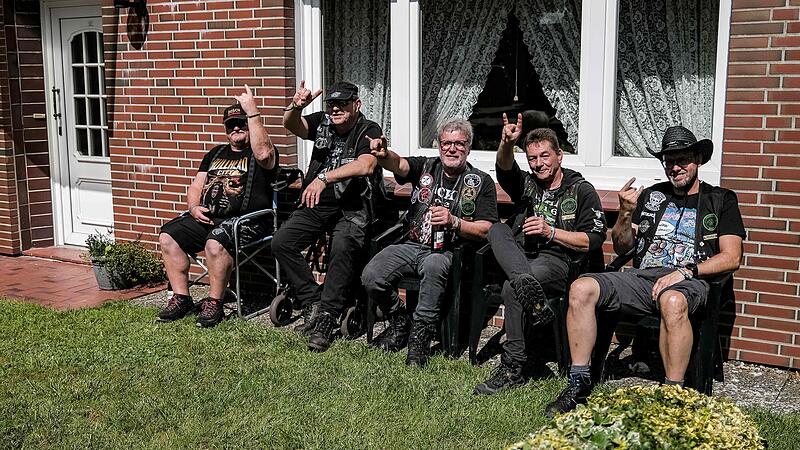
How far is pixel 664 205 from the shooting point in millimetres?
4246

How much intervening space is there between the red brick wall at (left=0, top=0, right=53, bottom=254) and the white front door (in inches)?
4.3

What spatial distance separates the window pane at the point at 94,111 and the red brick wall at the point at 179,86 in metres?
0.72

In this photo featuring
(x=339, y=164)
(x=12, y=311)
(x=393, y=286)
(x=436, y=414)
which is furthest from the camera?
(x=12, y=311)

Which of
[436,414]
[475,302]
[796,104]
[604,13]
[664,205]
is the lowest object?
[436,414]

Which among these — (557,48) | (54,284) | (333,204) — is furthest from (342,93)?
(54,284)

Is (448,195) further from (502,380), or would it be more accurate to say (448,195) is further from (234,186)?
(234,186)

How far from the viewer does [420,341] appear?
4652 millimetres

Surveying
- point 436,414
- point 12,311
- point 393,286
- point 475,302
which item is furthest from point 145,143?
point 436,414

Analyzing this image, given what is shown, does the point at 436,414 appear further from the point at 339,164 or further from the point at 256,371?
the point at 339,164

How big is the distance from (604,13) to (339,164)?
6.01 ft

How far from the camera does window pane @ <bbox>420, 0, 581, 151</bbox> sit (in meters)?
5.36

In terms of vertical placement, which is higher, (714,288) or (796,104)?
(796,104)

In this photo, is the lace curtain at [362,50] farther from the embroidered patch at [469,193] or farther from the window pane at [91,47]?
the window pane at [91,47]

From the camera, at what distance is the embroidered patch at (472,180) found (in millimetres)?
4781
